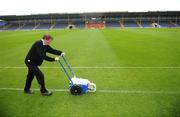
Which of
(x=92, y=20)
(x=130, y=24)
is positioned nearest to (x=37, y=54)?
(x=130, y=24)

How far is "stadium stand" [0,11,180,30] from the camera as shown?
83.8 metres

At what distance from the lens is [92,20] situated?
9219 cm

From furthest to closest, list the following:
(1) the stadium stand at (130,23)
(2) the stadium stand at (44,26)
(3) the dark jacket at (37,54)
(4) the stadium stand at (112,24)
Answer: (2) the stadium stand at (44,26) < (4) the stadium stand at (112,24) < (1) the stadium stand at (130,23) < (3) the dark jacket at (37,54)

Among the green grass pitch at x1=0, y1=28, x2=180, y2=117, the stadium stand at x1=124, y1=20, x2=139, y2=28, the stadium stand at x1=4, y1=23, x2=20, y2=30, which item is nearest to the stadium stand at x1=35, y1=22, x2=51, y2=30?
the stadium stand at x1=4, y1=23, x2=20, y2=30

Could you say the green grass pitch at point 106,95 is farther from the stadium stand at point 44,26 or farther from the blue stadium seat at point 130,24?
the stadium stand at point 44,26

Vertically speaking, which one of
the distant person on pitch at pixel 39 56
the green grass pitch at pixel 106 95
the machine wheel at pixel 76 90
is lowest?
the green grass pitch at pixel 106 95

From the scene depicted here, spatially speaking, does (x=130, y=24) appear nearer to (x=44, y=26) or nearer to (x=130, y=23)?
(x=130, y=23)

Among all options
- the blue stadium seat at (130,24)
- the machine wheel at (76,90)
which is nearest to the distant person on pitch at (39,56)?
the machine wheel at (76,90)

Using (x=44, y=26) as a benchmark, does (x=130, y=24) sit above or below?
above

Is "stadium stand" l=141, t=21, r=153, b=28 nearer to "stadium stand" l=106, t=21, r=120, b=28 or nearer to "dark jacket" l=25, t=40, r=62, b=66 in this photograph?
"stadium stand" l=106, t=21, r=120, b=28

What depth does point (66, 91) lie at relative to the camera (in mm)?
7508

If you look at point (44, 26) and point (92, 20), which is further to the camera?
point (92, 20)

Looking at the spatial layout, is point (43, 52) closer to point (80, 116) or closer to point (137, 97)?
point (80, 116)

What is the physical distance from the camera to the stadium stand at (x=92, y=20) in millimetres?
Result: 83750
